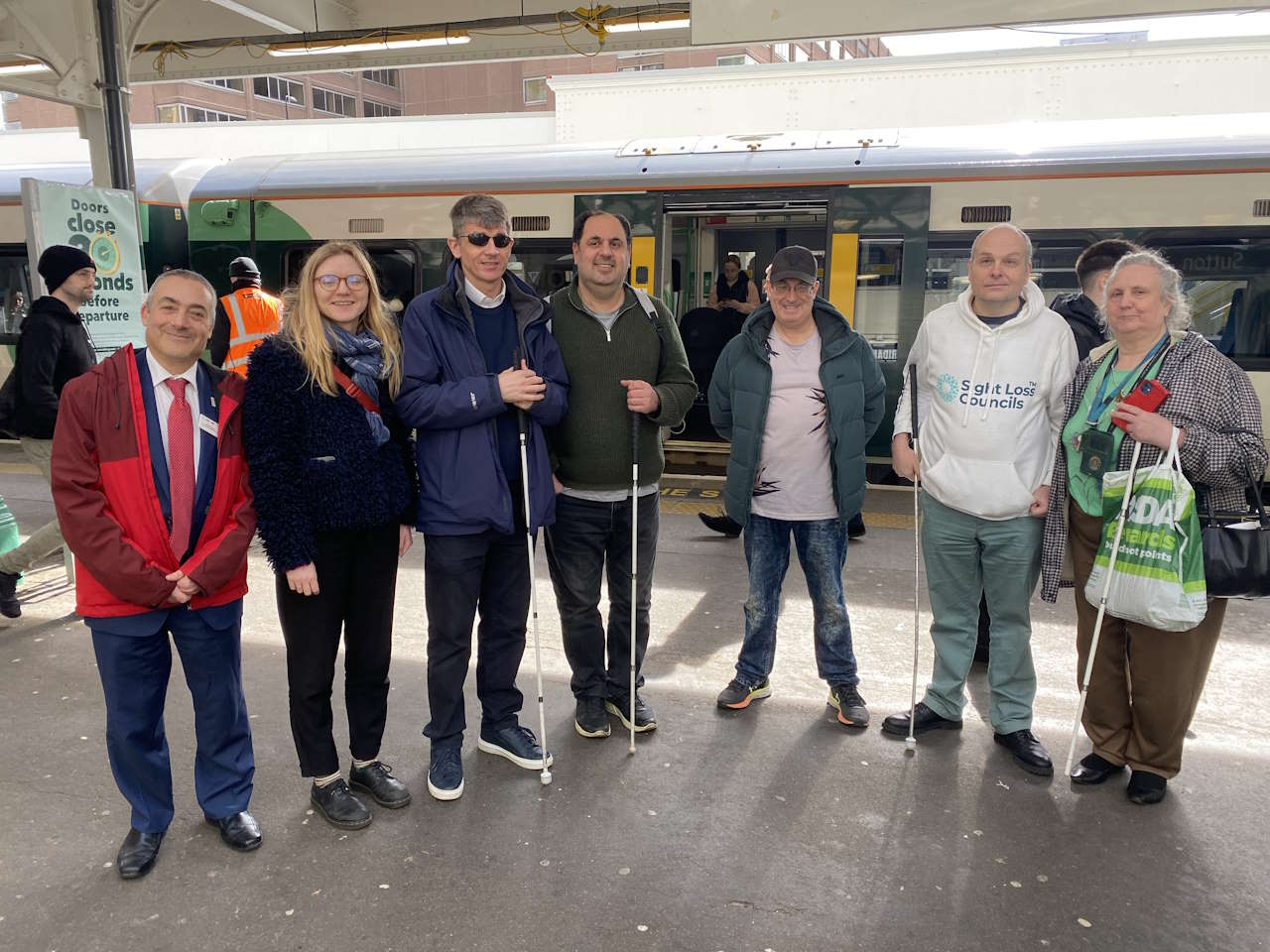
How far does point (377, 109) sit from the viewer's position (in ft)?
189

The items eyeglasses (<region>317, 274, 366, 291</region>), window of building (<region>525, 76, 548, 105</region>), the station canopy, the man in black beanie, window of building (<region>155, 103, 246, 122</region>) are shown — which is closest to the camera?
eyeglasses (<region>317, 274, 366, 291</region>)

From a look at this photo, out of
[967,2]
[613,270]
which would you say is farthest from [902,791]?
[967,2]

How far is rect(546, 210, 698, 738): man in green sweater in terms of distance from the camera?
354cm

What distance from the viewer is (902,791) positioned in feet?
11.0

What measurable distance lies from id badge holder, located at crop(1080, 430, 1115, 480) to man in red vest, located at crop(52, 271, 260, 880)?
277cm

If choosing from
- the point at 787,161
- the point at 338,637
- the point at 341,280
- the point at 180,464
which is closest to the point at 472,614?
the point at 338,637

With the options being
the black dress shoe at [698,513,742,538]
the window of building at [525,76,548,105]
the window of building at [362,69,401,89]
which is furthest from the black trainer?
the window of building at [362,69,401,89]

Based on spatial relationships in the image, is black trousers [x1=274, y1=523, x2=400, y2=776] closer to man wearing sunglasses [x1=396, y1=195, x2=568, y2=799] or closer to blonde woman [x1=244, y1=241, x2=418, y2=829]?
blonde woman [x1=244, y1=241, x2=418, y2=829]

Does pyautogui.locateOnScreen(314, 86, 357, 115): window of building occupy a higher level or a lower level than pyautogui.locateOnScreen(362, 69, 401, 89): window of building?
lower

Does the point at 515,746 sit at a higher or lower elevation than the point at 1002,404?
lower

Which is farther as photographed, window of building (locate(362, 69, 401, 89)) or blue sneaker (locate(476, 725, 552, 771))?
window of building (locate(362, 69, 401, 89))

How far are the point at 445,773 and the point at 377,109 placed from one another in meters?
61.0

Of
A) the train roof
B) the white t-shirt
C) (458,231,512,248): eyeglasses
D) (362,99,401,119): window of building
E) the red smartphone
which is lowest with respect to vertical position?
the white t-shirt

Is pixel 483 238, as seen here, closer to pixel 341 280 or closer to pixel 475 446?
pixel 341 280
